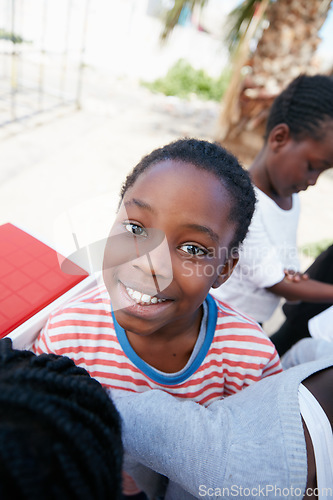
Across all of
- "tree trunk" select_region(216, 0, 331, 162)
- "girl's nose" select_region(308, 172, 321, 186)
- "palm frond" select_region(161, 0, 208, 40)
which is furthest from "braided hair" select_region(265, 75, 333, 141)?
"palm frond" select_region(161, 0, 208, 40)

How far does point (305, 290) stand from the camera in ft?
4.29

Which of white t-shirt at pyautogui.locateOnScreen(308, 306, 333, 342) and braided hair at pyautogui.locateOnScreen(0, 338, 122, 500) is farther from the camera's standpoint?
white t-shirt at pyautogui.locateOnScreen(308, 306, 333, 342)

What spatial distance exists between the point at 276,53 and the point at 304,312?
135 inches

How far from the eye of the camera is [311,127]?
128cm

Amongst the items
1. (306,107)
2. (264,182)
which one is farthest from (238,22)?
(264,182)

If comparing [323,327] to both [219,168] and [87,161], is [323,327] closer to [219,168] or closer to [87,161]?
[219,168]

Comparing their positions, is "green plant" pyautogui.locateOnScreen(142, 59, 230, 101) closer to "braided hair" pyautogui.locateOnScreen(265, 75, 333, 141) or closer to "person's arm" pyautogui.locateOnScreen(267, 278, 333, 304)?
"braided hair" pyautogui.locateOnScreen(265, 75, 333, 141)

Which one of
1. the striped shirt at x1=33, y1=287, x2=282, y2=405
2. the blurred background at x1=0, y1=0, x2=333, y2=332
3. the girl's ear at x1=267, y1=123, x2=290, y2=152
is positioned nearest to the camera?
the striped shirt at x1=33, y1=287, x2=282, y2=405

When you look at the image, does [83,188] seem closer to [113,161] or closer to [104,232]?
[113,161]

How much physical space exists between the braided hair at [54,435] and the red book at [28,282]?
0.33 m

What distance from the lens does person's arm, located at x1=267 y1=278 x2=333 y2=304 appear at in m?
1.28

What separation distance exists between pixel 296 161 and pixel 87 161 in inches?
111

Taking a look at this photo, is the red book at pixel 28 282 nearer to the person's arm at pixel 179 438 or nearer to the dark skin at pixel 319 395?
the person's arm at pixel 179 438

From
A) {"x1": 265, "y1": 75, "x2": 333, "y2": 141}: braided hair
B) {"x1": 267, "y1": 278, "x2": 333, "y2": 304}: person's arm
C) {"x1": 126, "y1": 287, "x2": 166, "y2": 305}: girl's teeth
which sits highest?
{"x1": 265, "y1": 75, "x2": 333, "y2": 141}: braided hair
